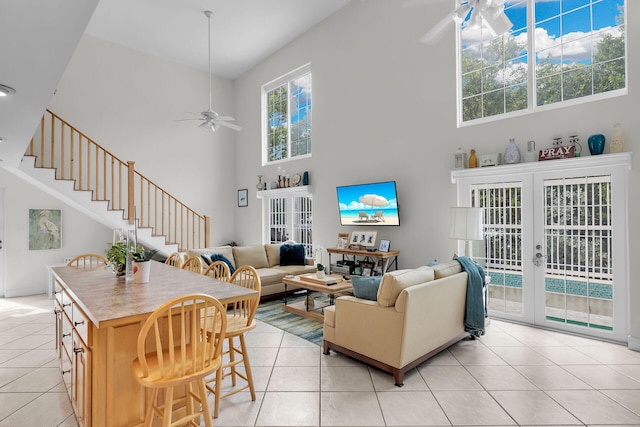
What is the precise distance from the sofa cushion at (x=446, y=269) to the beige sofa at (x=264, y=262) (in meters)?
2.94

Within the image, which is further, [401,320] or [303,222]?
[303,222]

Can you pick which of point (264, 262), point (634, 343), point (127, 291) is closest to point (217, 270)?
point (127, 291)

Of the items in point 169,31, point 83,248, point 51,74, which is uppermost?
point 169,31

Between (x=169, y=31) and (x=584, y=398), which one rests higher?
(x=169, y=31)

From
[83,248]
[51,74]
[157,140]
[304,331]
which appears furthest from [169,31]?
[304,331]

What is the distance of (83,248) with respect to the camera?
22.6 ft

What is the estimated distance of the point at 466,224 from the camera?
417 cm

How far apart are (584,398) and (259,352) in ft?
9.17

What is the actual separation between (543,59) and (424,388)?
4.14 m

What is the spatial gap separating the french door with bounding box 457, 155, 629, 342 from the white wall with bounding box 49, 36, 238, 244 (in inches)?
242

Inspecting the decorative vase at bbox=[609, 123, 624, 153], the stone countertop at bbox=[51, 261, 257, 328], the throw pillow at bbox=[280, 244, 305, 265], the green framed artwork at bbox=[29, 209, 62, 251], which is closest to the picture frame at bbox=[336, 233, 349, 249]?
the throw pillow at bbox=[280, 244, 305, 265]

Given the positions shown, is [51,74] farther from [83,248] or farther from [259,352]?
[83,248]

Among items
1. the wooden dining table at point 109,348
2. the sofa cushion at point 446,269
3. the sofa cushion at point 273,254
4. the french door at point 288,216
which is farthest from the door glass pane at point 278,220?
the wooden dining table at point 109,348

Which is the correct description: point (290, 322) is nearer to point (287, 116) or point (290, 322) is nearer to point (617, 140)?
point (617, 140)
